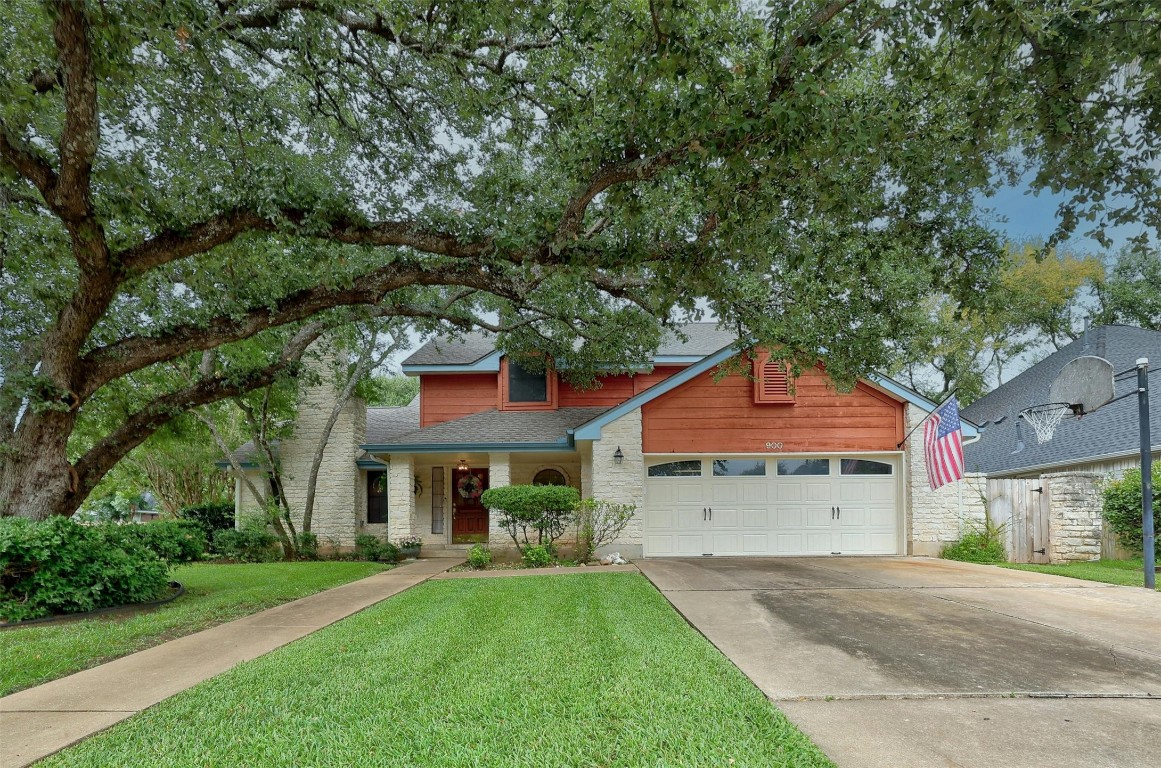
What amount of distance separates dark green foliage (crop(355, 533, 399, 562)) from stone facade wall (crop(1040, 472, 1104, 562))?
12.8 meters

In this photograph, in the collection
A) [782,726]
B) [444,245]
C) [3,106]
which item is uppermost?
[3,106]

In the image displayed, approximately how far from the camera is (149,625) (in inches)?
231

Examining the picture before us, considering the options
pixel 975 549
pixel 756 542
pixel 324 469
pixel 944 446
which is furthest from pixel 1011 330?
pixel 324 469

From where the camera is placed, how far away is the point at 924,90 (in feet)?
17.9

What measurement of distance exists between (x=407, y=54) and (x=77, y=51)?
3.29 meters

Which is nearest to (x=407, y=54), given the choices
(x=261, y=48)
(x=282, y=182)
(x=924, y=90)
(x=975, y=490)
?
(x=261, y=48)

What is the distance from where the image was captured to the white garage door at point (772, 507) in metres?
11.5

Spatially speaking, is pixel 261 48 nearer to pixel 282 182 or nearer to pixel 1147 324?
pixel 282 182

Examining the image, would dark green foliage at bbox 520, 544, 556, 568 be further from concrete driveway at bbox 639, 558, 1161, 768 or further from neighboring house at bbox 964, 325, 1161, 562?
neighboring house at bbox 964, 325, 1161, 562

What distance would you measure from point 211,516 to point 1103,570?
18.9m

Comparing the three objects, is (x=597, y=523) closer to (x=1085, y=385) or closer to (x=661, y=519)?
(x=661, y=519)

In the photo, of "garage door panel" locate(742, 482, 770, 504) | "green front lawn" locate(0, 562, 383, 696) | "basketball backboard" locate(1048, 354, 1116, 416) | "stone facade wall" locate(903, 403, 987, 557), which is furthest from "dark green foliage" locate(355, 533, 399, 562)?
"basketball backboard" locate(1048, 354, 1116, 416)

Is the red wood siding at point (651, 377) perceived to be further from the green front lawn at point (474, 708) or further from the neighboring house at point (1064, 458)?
the green front lawn at point (474, 708)

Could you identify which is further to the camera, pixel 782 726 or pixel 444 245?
pixel 444 245
